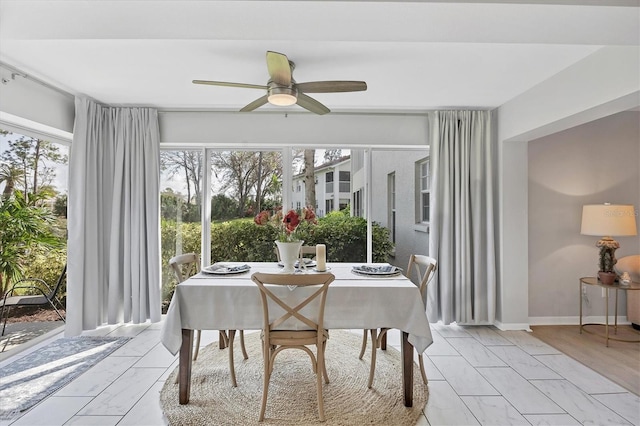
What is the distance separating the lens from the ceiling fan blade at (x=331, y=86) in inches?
92.3

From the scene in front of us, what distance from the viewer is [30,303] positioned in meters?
3.16

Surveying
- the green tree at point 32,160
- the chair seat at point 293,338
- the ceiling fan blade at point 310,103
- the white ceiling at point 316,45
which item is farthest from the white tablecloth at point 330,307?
the green tree at point 32,160

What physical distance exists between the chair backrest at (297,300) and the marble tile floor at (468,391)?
0.90 metres

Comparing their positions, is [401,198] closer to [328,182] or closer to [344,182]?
[344,182]

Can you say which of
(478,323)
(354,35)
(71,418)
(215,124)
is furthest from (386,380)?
(215,124)

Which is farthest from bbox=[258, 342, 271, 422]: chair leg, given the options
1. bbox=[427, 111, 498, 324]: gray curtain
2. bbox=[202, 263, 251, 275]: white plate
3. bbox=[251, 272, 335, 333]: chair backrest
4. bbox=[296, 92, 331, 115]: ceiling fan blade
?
bbox=[427, 111, 498, 324]: gray curtain

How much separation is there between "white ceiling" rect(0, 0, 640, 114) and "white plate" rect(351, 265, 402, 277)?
1.56m

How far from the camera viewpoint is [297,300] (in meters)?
2.18

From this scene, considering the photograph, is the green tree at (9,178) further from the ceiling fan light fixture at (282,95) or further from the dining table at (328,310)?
the ceiling fan light fixture at (282,95)

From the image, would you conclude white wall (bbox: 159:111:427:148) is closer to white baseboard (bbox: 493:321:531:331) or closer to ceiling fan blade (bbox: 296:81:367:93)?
ceiling fan blade (bbox: 296:81:367:93)

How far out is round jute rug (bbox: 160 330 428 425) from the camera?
2121mm

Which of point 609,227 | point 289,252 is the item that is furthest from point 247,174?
point 609,227

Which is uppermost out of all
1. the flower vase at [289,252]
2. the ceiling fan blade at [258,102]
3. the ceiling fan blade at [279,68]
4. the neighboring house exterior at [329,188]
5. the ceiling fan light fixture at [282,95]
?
the ceiling fan blade at [279,68]

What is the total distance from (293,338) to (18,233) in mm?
2888
